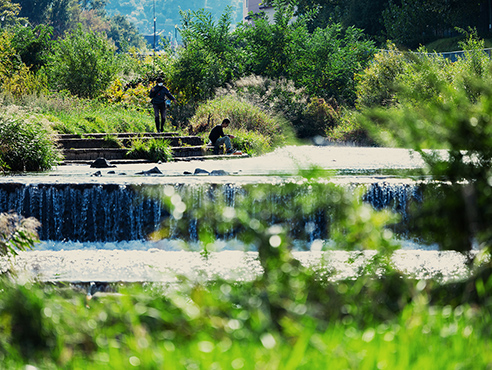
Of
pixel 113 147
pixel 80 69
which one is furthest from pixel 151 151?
pixel 80 69

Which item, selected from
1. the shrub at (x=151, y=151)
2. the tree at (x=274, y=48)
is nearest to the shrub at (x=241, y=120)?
the shrub at (x=151, y=151)

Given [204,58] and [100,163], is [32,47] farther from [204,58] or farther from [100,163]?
[100,163]

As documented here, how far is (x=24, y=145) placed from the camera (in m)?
12.7

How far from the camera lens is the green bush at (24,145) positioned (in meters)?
12.2

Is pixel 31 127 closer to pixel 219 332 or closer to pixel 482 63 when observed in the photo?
pixel 219 332

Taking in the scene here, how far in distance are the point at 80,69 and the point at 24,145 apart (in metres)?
15.1

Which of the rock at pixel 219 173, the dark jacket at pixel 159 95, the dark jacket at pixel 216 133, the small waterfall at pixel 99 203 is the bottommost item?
the small waterfall at pixel 99 203

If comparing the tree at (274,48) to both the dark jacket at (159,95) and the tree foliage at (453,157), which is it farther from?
the tree foliage at (453,157)

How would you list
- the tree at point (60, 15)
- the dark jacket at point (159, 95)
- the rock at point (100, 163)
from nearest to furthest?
the rock at point (100, 163) < the dark jacket at point (159, 95) < the tree at point (60, 15)

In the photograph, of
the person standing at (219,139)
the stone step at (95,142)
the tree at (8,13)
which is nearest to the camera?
the stone step at (95,142)

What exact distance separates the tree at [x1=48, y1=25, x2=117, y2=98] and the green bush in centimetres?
1418

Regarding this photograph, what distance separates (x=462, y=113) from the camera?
3402mm

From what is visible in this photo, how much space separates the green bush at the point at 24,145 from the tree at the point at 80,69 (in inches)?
558

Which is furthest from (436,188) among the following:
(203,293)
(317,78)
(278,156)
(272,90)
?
(317,78)
